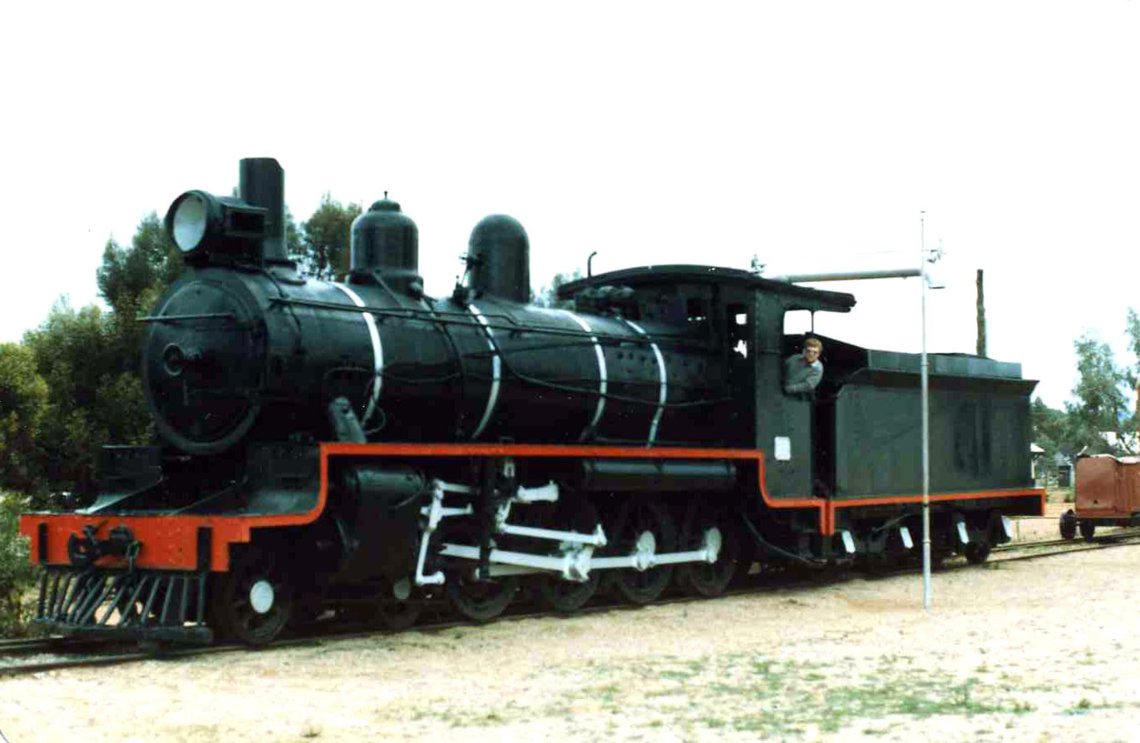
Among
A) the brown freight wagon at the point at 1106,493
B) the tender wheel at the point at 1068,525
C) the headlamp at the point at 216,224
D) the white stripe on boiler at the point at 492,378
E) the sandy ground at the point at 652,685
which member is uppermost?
the headlamp at the point at 216,224

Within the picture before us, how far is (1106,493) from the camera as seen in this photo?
81.8 feet

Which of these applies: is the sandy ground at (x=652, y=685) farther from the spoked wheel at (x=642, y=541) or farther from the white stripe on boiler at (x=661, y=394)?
the white stripe on boiler at (x=661, y=394)

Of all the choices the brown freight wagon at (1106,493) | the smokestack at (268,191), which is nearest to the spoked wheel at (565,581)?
the smokestack at (268,191)

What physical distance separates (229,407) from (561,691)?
3714 millimetres

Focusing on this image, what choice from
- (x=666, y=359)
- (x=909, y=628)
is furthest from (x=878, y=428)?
(x=909, y=628)

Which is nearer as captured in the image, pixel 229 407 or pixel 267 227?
pixel 229 407

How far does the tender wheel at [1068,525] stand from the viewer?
24234mm

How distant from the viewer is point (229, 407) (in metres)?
10.5

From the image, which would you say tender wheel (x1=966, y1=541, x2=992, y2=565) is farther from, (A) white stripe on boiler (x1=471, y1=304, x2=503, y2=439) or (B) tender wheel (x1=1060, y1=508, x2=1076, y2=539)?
(A) white stripe on boiler (x1=471, y1=304, x2=503, y2=439)

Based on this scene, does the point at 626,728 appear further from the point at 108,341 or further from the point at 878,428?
the point at 108,341

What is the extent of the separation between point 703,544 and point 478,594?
3.08 meters

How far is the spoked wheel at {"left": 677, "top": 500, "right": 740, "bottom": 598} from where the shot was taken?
14227mm

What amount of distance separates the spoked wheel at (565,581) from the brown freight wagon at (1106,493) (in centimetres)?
1446

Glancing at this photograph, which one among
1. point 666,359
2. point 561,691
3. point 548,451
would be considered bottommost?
point 561,691
